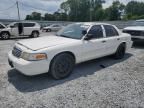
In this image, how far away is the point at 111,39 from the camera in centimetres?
654

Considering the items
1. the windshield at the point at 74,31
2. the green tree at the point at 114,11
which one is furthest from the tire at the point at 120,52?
the green tree at the point at 114,11

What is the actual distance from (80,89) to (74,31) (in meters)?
2.26

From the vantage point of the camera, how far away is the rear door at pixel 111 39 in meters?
6.49

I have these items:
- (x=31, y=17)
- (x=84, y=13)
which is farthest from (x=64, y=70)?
(x=84, y=13)

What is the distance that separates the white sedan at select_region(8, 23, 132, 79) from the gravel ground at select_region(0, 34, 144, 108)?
1.27ft

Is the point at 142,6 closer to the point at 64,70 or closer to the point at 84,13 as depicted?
the point at 84,13

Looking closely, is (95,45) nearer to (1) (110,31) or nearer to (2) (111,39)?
(2) (111,39)

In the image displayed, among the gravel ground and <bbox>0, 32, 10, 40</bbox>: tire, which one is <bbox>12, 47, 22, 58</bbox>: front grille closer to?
the gravel ground

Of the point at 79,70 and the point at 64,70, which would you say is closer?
the point at 64,70

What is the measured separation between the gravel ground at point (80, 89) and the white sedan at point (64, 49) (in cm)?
39

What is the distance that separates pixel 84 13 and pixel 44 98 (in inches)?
3301

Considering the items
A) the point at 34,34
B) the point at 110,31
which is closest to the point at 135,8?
the point at 34,34

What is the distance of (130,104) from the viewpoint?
12.4 feet

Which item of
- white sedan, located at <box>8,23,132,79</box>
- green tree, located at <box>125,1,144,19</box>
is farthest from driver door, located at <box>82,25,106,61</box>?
green tree, located at <box>125,1,144,19</box>
